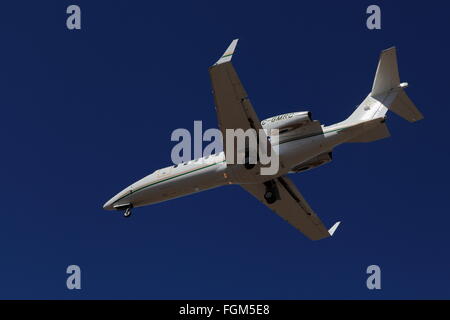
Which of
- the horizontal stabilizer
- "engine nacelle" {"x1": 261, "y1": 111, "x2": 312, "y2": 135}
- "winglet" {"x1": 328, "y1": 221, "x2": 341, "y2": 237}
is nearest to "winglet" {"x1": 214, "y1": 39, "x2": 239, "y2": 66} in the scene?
"engine nacelle" {"x1": 261, "y1": 111, "x2": 312, "y2": 135}

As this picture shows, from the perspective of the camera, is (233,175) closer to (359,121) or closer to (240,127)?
(240,127)

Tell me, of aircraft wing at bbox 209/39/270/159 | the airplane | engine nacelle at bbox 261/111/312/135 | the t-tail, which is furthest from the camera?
the t-tail

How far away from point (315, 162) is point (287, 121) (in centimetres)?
337

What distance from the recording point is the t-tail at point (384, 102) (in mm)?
33188

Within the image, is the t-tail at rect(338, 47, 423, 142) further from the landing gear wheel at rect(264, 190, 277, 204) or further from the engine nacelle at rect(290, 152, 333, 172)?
the landing gear wheel at rect(264, 190, 277, 204)

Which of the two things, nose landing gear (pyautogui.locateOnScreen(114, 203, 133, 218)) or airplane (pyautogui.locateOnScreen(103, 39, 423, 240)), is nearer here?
airplane (pyautogui.locateOnScreen(103, 39, 423, 240))

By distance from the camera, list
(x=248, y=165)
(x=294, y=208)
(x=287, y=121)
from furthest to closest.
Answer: (x=294, y=208)
(x=248, y=165)
(x=287, y=121)

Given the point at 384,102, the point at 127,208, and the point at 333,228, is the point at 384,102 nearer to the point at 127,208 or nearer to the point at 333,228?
the point at 333,228

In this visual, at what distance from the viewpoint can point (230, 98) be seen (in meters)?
30.9

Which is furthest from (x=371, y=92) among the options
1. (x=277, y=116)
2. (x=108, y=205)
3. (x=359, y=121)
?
(x=108, y=205)

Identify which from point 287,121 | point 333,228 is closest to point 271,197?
point 333,228

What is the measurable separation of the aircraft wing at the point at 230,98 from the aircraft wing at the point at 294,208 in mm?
5449

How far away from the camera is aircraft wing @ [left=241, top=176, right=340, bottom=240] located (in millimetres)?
37812

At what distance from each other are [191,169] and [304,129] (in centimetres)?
644
